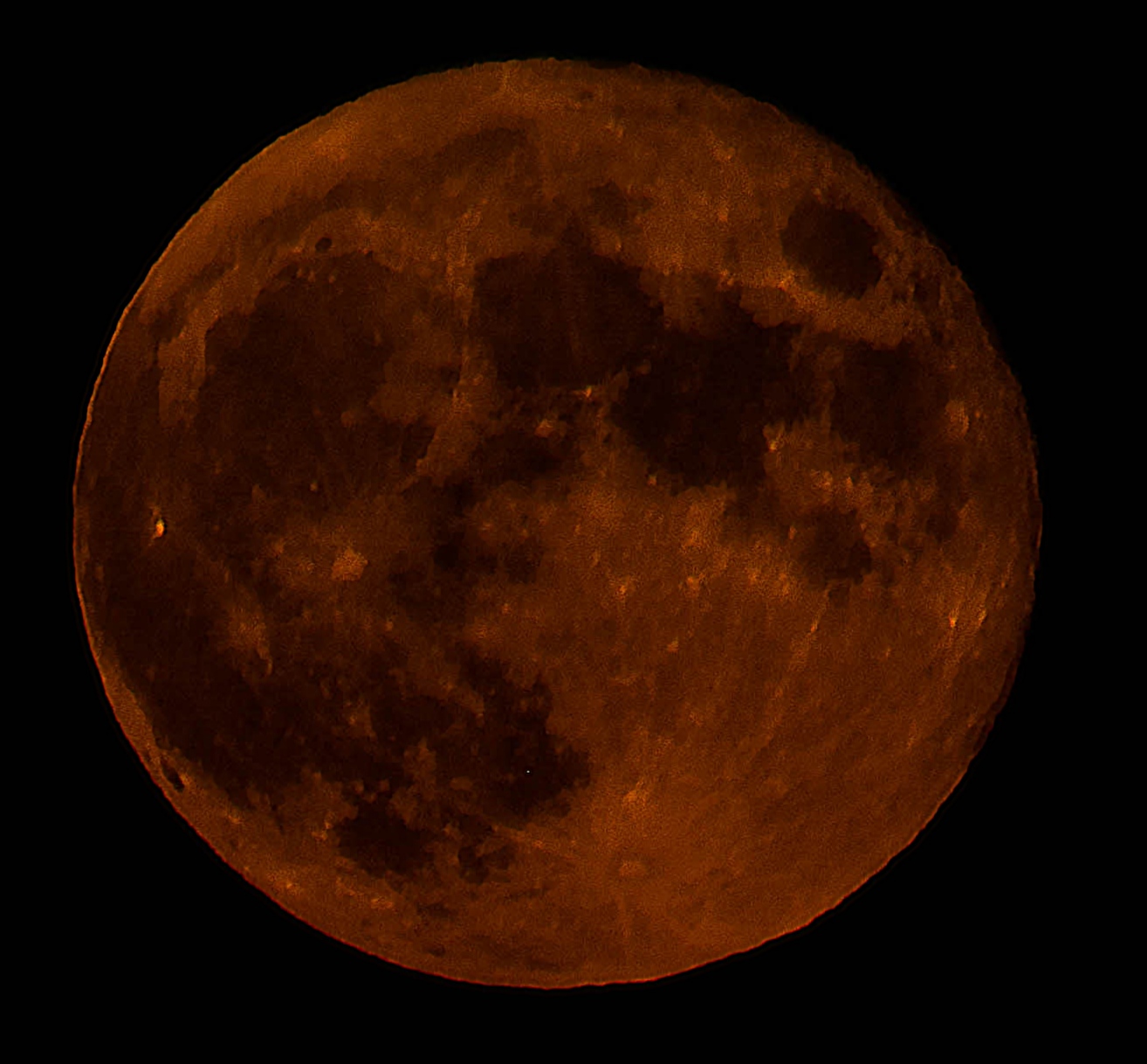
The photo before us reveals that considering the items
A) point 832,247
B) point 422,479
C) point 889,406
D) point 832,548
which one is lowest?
point 422,479

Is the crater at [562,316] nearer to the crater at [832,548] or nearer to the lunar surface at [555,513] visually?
the lunar surface at [555,513]

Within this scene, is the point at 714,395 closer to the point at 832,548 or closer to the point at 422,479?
A: the point at 832,548

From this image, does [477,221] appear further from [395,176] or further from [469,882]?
[469,882]

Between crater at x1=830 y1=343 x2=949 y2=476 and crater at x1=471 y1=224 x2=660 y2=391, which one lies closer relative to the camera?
crater at x1=471 y1=224 x2=660 y2=391

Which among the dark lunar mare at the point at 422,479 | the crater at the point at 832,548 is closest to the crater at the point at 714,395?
the dark lunar mare at the point at 422,479

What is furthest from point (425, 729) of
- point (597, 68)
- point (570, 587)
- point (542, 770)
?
point (597, 68)

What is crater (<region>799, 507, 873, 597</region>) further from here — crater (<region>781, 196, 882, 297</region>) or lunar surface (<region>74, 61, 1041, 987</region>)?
crater (<region>781, 196, 882, 297</region>)

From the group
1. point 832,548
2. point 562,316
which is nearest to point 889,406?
point 832,548

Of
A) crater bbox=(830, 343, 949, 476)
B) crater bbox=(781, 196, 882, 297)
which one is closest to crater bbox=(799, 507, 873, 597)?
crater bbox=(830, 343, 949, 476)

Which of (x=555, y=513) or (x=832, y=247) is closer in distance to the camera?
(x=555, y=513)
